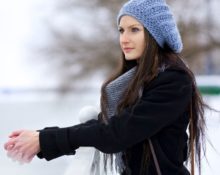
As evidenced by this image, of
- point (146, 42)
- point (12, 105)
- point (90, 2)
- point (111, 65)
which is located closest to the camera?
point (146, 42)

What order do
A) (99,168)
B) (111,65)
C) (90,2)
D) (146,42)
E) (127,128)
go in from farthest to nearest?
(90,2) < (111,65) < (99,168) < (146,42) < (127,128)

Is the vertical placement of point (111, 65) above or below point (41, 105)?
below

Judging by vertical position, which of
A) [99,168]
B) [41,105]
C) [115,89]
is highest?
[115,89]

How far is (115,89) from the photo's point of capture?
5.09 feet

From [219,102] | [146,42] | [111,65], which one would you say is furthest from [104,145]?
[111,65]

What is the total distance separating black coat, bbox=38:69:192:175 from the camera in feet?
4.63

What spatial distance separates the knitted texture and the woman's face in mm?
18

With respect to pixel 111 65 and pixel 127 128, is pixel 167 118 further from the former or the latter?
pixel 111 65

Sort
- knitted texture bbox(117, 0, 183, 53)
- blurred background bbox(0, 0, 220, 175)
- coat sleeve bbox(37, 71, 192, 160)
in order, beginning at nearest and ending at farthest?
1. coat sleeve bbox(37, 71, 192, 160)
2. knitted texture bbox(117, 0, 183, 53)
3. blurred background bbox(0, 0, 220, 175)

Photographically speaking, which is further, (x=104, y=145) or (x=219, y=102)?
(x=219, y=102)

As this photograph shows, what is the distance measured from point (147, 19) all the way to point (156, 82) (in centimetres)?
19

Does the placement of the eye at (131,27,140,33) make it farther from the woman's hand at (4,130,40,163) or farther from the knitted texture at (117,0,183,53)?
the woman's hand at (4,130,40,163)

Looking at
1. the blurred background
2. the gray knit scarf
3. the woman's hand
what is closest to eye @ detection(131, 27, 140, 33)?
the gray knit scarf

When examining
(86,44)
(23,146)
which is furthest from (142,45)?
(86,44)
